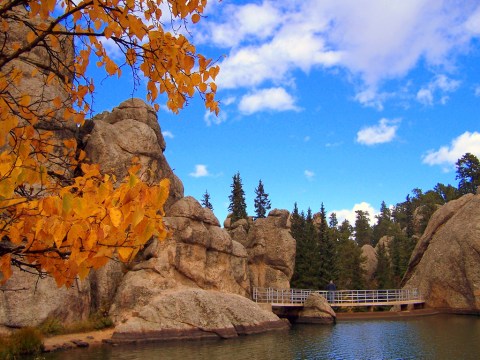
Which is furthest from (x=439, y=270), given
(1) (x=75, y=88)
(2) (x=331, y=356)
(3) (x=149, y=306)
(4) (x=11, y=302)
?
(1) (x=75, y=88)

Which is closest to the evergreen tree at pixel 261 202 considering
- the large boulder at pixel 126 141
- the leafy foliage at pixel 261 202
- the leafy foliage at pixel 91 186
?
the leafy foliage at pixel 261 202

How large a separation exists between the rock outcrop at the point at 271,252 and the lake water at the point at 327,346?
1078cm

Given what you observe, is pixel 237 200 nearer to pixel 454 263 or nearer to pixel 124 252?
pixel 454 263

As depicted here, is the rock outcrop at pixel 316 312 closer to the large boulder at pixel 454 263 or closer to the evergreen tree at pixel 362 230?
the large boulder at pixel 454 263

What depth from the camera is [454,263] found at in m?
36.6

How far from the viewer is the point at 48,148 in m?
4.35

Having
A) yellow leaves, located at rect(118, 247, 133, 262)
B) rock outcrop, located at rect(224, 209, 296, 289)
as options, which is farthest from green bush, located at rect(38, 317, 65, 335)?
yellow leaves, located at rect(118, 247, 133, 262)

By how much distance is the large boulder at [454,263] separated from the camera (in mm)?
35219

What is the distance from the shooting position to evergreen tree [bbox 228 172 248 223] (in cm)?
5922

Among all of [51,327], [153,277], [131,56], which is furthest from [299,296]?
[131,56]

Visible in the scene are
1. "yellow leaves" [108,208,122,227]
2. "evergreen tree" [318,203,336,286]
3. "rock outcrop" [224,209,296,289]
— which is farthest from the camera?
"evergreen tree" [318,203,336,286]

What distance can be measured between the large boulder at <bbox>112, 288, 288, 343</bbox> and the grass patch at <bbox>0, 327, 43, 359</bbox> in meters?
3.74

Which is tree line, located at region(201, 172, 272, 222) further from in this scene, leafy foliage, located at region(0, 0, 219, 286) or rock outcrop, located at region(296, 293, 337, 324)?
leafy foliage, located at region(0, 0, 219, 286)

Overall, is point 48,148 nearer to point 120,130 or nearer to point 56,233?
point 56,233
